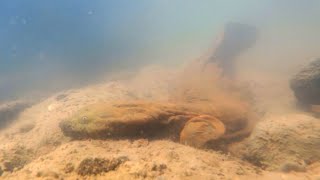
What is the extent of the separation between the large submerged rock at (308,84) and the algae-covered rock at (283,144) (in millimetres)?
2409

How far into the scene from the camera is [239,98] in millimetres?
9625

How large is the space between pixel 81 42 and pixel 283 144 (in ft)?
137

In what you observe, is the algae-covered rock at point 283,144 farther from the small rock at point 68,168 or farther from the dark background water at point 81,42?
the dark background water at point 81,42

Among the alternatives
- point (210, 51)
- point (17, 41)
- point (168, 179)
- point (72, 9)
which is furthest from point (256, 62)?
point (72, 9)

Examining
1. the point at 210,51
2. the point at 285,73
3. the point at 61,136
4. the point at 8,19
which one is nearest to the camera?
the point at 61,136

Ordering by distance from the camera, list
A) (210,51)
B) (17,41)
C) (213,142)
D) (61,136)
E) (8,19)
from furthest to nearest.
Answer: (8,19) → (17,41) → (210,51) → (61,136) → (213,142)

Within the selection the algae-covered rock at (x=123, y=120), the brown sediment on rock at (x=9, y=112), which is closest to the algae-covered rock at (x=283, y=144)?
the algae-covered rock at (x=123, y=120)

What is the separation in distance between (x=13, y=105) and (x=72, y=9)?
53.1 metres

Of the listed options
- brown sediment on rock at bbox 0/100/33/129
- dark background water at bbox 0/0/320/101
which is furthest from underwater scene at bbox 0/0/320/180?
dark background water at bbox 0/0/320/101

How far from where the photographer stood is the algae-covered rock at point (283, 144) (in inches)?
205

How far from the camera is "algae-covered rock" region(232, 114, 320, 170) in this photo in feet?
17.1

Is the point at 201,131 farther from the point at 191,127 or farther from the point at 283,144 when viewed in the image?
the point at 283,144

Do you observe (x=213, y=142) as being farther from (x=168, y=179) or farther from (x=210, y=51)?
(x=210, y=51)

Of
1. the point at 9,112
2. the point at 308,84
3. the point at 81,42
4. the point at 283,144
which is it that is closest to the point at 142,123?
the point at 283,144
